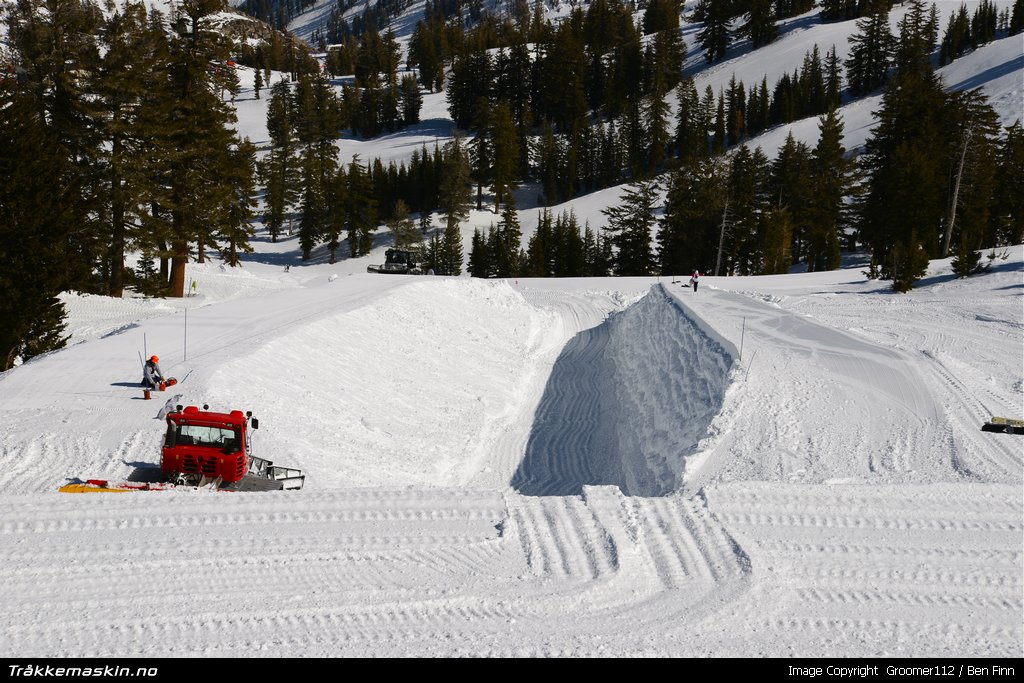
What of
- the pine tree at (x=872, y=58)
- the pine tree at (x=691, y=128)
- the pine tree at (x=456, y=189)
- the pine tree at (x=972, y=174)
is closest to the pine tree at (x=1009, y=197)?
the pine tree at (x=972, y=174)

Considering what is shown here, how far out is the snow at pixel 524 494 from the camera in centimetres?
727

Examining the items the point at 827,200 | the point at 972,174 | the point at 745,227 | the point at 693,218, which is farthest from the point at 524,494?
the point at 827,200

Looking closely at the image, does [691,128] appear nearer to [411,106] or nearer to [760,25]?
[760,25]

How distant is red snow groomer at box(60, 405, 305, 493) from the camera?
1055 cm

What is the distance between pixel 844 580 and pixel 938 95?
60.1 metres

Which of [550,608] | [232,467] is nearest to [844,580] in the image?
[550,608]

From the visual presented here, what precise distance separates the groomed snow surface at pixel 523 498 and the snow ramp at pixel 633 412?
0.39 feet

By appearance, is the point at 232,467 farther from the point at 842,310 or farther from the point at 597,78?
the point at 597,78

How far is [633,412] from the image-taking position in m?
18.9

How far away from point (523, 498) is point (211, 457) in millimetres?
4973

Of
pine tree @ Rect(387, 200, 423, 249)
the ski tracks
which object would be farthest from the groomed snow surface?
pine tree @ Rect(387, 200, 423, 249)

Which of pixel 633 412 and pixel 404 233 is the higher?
pixel 404 233

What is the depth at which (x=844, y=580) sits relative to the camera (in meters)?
8.21

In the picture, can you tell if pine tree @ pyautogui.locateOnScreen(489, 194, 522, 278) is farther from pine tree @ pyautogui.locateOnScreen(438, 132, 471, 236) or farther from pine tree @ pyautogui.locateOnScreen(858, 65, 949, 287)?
pine tree @ pyautogui.locateOnScreen(858, 65, 949, 287)
